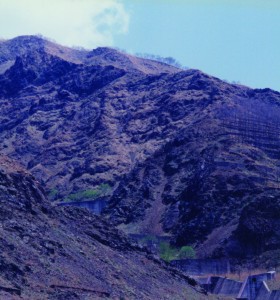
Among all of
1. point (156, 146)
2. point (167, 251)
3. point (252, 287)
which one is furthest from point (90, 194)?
point (252, 287)

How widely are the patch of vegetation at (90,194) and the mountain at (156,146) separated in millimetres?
654

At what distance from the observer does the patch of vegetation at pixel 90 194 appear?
12176cm

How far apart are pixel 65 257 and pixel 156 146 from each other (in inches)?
3688

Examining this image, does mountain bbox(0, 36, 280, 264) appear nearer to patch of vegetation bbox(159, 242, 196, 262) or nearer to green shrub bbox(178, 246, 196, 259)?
green shrub bbox(178, 246, 196, 259)

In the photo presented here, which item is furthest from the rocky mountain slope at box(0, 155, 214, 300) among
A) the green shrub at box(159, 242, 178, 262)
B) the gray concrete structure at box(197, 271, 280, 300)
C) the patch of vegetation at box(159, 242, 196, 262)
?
the green shrub at box(159, 242, 178, 262)

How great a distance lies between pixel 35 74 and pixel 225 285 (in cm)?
13424

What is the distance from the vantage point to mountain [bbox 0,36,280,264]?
304ft

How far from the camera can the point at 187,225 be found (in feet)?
310

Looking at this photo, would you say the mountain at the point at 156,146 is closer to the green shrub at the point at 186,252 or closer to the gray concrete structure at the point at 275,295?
the green shrub at the point at 186,252

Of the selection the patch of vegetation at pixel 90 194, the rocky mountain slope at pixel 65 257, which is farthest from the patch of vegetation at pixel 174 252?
the rocky mountain slope at pixel 65 257

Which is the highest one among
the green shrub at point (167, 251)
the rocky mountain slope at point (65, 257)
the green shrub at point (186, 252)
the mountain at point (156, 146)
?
the mountain at point (156, 146)

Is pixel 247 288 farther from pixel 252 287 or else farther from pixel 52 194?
pixel 52 194

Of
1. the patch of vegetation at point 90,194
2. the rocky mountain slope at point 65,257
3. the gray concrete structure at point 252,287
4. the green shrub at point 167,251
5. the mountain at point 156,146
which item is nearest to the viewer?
the rocky mountain slope at point 65,257

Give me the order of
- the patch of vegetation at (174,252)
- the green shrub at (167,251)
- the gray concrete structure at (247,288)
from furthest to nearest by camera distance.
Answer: the green shrub at (167,251)
the patch of vegetation at (174,252)
the gray concrete structure at (247,288)
